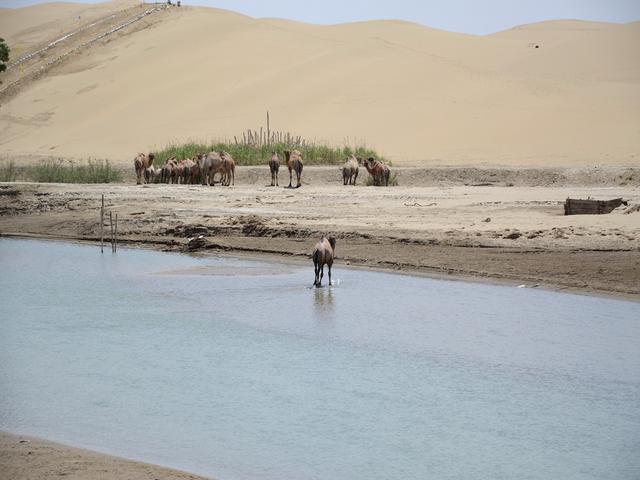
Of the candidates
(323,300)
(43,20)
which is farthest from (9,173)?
(43,20)

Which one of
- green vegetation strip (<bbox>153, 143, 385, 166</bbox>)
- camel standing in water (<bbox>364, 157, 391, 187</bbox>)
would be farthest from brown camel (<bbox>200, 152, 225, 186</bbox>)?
camel standing in water (<bbox>364, 157, 391, 187</bbox>)

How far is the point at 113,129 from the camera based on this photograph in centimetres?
4509

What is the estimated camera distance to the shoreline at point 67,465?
750cm

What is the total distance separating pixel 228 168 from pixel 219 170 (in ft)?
0.77

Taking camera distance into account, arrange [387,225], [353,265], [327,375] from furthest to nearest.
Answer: [387,225] → [353,265] → [327,375]

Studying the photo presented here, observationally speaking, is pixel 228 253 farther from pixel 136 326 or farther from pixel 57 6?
pixel 57 6

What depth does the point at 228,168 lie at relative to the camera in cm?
2766

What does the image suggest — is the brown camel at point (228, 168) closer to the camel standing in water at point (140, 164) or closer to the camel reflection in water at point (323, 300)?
the camel standing in water at point (140, 164)

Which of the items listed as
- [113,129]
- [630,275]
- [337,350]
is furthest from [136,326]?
[113,129]

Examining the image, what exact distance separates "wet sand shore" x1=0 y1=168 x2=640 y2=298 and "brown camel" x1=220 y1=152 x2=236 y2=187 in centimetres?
62

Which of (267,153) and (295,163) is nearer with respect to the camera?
(295,163)

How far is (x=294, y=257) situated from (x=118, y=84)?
36.5m

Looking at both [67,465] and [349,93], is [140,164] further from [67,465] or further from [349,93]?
[67,465]

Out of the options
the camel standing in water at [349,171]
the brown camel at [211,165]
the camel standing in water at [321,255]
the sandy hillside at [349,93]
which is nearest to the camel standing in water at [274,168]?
the brown camel at [211,165]
